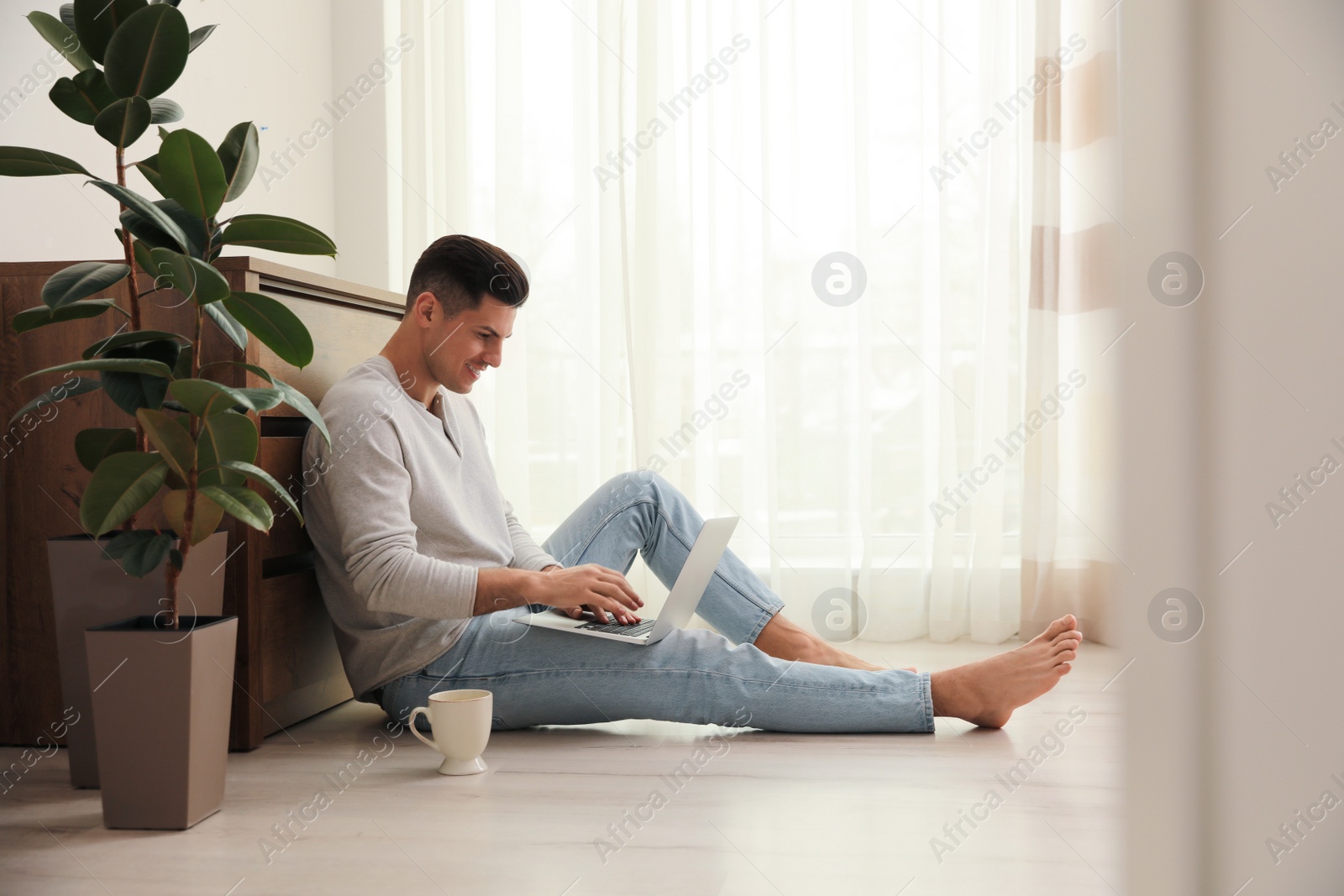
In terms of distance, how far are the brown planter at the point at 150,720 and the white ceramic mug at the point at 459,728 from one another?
0.30 meters

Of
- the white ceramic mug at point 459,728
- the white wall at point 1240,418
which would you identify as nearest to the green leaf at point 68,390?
the white ceramic mug at point 459,728

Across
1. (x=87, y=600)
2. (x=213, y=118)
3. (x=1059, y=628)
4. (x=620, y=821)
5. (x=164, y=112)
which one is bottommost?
(x=620, y=821)

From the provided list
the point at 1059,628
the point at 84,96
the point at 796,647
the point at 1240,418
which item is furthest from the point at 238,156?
the point at 1059,628

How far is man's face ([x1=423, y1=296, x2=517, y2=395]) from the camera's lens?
168cm

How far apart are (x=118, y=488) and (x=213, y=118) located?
4.87 ft

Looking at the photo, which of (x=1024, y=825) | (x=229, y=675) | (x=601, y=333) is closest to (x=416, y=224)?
(x=601, y=333)

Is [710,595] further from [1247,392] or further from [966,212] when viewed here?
[1247,392]

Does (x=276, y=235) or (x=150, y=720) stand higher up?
(x=276, y=235)

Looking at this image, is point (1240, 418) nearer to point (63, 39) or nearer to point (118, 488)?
point (118, 488)

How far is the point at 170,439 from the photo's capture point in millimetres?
1191

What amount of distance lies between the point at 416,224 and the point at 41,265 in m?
1.27

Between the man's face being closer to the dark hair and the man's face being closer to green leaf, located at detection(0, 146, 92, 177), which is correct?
the dark hair

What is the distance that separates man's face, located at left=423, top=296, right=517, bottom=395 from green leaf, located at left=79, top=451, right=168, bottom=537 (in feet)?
1.85

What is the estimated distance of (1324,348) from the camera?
0.81ft
